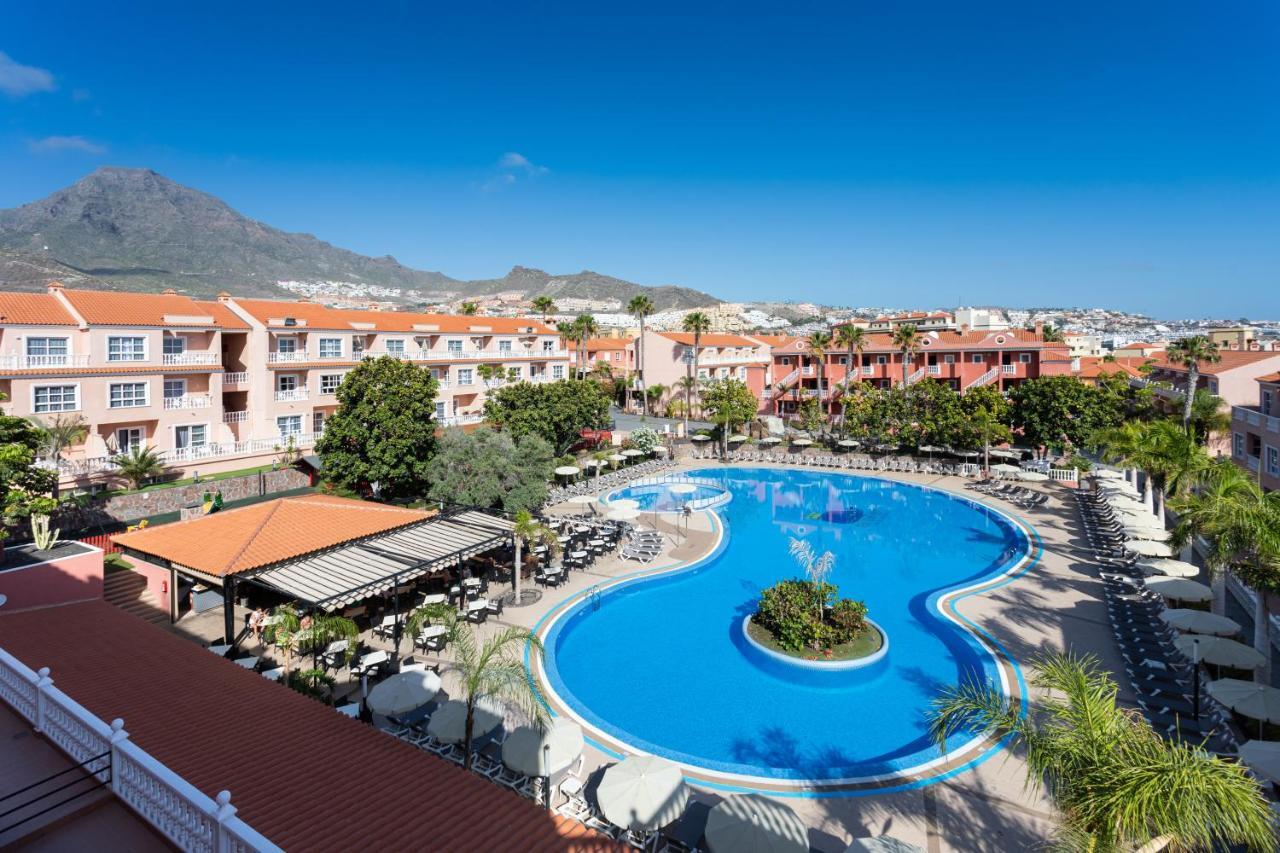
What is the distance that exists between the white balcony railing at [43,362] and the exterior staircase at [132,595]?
46.8 ft

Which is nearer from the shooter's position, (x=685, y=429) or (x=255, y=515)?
(x=255, y=515)

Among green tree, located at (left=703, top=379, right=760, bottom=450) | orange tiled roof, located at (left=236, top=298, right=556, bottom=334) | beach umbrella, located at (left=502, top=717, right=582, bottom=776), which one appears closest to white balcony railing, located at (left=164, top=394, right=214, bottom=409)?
orange tiled roof, located at (left=236, top=298, right=556, bottom=334)

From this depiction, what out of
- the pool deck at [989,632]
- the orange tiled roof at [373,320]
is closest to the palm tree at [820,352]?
the pool deck at [989,632]

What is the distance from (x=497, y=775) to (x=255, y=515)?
1220 cm

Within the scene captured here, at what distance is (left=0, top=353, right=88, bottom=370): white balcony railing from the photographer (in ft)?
91.6

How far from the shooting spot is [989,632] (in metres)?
19.1

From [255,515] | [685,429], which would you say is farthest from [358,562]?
[685,429]

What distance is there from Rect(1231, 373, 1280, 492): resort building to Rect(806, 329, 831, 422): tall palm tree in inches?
1189

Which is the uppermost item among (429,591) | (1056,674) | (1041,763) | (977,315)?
→ (977,315)

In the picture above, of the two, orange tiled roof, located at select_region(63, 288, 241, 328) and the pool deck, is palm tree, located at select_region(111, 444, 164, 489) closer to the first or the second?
orange tiled roof, located at select_region(63, 288, 241, 328)

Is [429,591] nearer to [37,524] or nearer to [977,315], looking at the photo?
[37,524]

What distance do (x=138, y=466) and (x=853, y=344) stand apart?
5022 cm

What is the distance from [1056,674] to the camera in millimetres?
8070

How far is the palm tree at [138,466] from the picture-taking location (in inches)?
1113
